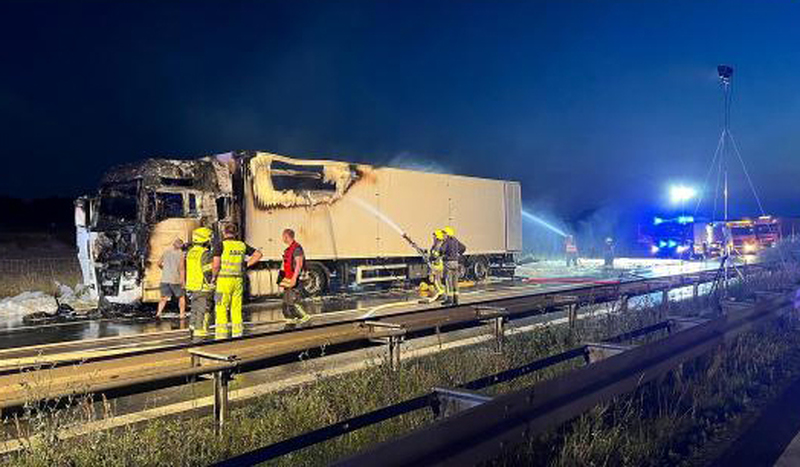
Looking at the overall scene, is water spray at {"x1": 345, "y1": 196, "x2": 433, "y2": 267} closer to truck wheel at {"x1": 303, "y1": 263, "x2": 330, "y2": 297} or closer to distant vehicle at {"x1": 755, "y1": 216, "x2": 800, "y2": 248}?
truck wheel at {"x1": 303, "y1": 263, "x2": 330, "y2": 297}

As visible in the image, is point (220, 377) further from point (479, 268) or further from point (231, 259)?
point (479, 268)

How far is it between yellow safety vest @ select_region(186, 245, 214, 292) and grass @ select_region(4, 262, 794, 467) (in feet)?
12.7

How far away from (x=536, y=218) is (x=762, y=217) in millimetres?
13148

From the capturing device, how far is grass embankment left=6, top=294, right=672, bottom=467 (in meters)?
4.11

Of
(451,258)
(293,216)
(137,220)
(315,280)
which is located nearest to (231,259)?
(137,220)

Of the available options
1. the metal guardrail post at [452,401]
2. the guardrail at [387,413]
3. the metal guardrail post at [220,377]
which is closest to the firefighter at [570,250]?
the guardrail at [387,413]

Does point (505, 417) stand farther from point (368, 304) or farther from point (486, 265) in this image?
point (486, 265)

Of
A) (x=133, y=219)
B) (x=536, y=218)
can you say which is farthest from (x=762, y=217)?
(x=133, y=219)

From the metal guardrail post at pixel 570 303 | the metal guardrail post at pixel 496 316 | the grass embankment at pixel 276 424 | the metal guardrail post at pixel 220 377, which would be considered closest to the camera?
the grass embankment at pixel 276 424

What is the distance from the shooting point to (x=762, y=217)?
3941 centimetres

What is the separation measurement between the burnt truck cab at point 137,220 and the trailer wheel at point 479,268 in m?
10.6

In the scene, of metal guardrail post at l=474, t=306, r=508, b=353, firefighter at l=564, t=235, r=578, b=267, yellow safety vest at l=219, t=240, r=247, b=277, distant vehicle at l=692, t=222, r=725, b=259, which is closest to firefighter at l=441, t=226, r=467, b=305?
yellow safety vest at l=219, t=240, r=247, b=277

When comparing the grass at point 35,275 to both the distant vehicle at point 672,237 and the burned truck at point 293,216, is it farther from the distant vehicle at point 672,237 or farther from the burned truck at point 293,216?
the distant vehicle at point 672,237

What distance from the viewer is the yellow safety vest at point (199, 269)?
10070 millimetres
